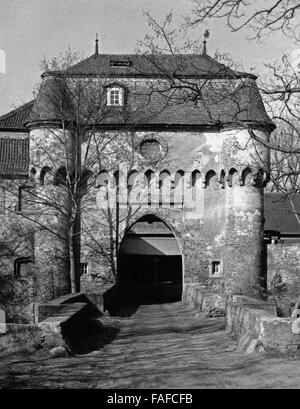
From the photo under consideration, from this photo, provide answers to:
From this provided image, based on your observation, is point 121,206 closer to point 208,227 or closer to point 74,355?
point 208,227

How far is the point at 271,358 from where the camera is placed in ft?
38.7

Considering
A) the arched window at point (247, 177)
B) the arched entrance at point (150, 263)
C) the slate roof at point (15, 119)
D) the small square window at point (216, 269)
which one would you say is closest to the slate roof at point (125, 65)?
the arched window at point (247, 177)

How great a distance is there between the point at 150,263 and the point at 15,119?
47.7ft

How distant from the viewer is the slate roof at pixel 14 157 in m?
32.1

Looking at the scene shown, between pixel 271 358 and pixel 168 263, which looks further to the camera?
pixel 168 263

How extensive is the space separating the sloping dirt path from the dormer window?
48.7ft

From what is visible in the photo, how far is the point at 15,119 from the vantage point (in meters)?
35.3

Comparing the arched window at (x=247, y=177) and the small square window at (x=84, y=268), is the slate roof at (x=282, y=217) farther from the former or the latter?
the small square window at (x=84, y=268)

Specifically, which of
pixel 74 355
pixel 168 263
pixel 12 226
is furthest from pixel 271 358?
pixel 168 263

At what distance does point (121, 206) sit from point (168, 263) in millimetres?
17835

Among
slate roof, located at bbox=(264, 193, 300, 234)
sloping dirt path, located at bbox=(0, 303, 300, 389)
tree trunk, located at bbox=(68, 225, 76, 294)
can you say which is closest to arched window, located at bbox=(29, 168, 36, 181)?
Result: tree trunk, located at bbox=(68, 225, 76, 294)

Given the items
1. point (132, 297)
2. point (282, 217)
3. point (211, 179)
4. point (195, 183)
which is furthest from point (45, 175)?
point (282, 217)

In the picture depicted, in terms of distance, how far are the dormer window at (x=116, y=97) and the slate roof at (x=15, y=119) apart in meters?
6.40

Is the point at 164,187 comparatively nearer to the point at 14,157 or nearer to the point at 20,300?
the point at 20,300
